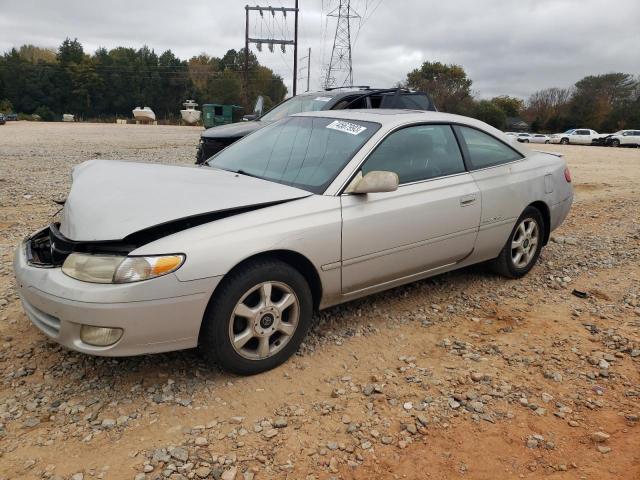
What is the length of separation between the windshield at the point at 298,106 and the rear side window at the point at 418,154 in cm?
407

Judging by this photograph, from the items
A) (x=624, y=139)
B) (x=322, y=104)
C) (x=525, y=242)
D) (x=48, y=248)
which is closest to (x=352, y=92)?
(x=322, y=104)

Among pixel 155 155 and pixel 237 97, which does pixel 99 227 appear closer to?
pixel 155 155

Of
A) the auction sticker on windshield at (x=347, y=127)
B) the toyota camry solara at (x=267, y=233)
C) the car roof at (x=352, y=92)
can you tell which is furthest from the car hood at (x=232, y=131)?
the auction sticker on windshield at (x=347, y=127)

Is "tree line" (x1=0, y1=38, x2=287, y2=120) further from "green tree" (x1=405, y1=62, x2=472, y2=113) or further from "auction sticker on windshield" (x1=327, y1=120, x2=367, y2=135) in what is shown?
"auction sticker on windshield" (x1=327, y1=120, x2=367, y2=135)

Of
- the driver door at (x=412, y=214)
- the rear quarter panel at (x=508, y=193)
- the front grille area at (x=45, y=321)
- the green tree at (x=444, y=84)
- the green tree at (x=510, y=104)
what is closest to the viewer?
the front grille area at (x=45, y=321)

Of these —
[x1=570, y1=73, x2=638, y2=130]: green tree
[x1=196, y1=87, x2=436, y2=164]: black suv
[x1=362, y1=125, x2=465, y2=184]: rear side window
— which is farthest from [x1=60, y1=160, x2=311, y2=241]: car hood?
[x1=570, y1=73, x2=638, y2=130]: green tree

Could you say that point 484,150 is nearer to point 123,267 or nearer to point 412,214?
point 412,214

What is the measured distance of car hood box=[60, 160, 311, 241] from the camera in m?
2.58

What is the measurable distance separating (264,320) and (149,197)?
0.95 m

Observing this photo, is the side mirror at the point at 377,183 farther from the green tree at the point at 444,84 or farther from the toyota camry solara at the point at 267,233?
the green tree at the point at 444,84

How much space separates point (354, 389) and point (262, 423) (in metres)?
0.57

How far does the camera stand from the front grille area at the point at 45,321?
254cm

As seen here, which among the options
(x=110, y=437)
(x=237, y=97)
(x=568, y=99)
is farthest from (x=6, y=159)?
(x=568, y=99)

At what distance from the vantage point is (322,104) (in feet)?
25.2
